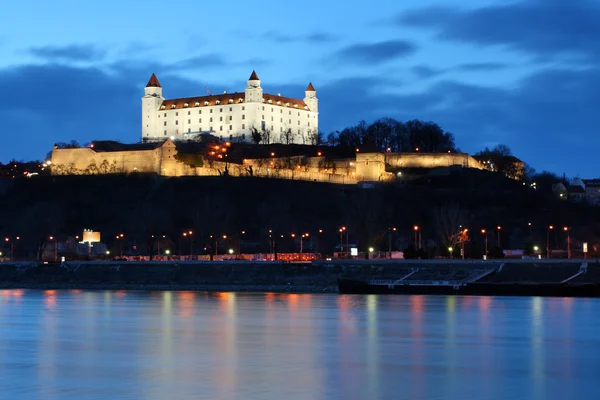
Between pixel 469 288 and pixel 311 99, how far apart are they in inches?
3568

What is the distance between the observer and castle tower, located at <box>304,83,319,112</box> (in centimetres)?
14612

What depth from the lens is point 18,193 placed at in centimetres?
11606

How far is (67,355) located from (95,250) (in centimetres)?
6616

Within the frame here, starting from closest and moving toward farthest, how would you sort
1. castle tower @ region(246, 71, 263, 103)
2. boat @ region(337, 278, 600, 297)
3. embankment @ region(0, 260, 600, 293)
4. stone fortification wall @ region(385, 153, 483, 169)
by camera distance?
boat @ region(337, 278, 600, 297) → embankment @ region(0, 260, 600, 293) → stone fortification wall @ region(385, 153, 483, 169) → castle tower @ region(246, 71, 263, 103)

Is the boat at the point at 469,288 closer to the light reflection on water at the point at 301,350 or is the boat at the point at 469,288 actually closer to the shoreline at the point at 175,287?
the shoreline at the point at 175,287

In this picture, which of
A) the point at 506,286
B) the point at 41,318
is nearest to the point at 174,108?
the point at 506,286

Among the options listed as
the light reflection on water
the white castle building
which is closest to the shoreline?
the light reflection on water

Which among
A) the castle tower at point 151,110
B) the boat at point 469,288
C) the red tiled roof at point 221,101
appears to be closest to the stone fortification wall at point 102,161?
the castle tower at point 151,110

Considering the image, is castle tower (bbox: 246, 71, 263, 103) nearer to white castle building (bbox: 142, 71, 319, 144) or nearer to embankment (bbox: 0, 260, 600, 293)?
white castle building (bbox: 142, 71, 319, 144)

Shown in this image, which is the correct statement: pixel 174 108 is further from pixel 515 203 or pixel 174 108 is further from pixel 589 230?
pixel 589 230

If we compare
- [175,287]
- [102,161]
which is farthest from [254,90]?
[175,287]

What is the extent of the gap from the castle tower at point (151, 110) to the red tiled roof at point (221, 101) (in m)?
1.34

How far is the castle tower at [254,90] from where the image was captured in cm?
13738

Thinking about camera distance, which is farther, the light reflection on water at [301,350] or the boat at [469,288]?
the boat at [469,288]
